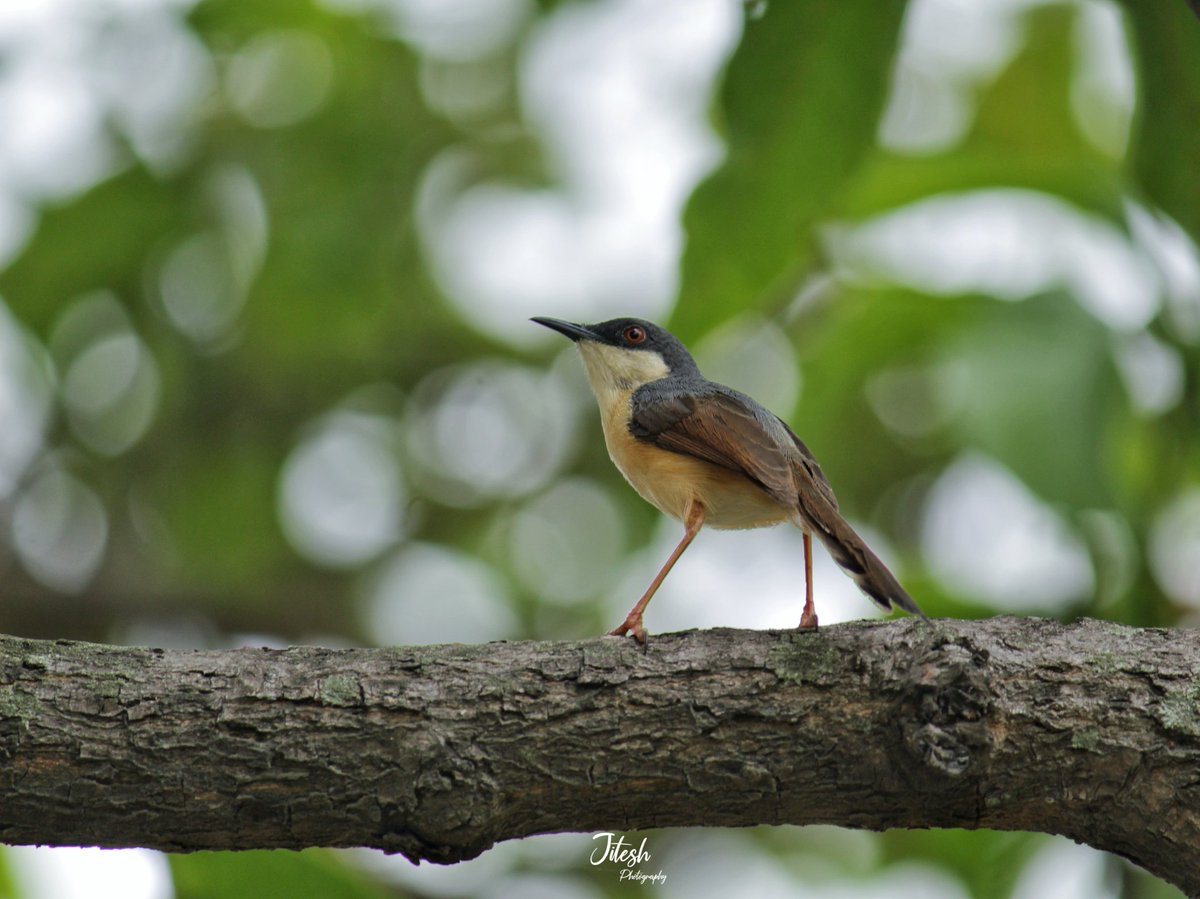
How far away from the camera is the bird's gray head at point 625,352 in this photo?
6.48m

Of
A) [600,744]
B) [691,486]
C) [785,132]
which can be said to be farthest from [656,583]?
[785,132]

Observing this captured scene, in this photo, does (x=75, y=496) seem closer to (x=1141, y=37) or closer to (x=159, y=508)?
(x=159, y=508)

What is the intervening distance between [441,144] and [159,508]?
340 centimetres

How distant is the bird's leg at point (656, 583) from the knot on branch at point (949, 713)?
2.83ft

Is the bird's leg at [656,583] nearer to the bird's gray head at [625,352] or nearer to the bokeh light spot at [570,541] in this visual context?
the bird's gray head at [625,352]

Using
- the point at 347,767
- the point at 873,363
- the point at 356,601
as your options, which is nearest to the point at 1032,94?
the point at 873,363

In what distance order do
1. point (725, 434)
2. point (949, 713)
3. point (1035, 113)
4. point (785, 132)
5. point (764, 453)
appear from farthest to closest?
point (1035, 113)
point (725, 434)
point (764, 453)
point (785, 132)
point (949, 713)

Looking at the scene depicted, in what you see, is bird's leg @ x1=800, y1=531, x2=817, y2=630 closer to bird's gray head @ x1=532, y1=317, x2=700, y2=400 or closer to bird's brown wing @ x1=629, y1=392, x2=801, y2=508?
bird's brown wing @ x1=629, y1=392, x2=801, y2=508

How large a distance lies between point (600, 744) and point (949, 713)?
977 millimetres

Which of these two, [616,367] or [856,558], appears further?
[616,367]

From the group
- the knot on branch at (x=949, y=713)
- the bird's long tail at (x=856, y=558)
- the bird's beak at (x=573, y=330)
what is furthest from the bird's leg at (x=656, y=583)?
the bird's beak at (x=573, y=330)

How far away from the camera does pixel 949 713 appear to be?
11.7 feet

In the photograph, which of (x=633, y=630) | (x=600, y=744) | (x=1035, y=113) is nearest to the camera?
(x=600, y=744)

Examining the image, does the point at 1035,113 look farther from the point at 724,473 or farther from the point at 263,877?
the point at 263,877
